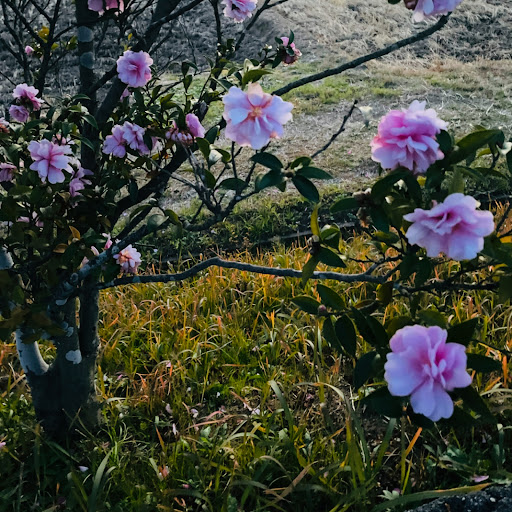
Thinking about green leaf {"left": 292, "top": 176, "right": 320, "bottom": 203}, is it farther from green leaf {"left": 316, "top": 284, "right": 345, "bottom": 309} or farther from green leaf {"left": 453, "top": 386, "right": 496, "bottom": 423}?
green leaf {"left": 453, "top": 386, "right": 496, "bottom": 423}

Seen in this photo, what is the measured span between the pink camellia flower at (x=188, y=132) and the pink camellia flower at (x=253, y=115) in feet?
1.35

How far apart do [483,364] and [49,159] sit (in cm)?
98

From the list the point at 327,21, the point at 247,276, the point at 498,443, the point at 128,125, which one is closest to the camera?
the point at 128,125

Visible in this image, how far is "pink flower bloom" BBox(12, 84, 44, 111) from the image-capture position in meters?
1.47

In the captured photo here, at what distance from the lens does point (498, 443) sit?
1.67 m

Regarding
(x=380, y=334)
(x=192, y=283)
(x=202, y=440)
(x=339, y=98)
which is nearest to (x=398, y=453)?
(x=202, y=440)

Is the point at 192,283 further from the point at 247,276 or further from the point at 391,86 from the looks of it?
the point at 391,86

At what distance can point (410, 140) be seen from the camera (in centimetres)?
90

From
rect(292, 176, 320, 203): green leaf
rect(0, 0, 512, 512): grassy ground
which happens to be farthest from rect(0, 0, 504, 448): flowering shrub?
rect(0, 0, 512, 512): grassy ground

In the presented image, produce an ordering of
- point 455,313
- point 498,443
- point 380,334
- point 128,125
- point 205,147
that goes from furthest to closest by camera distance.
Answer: point 455,313 < point 498,443 < point 128,125 < point 205,147 < point 380,334

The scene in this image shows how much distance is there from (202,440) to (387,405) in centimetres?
94

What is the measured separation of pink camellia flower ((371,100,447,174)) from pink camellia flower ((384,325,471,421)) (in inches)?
10.9

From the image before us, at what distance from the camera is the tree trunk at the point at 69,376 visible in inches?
66.2

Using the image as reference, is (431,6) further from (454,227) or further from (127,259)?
(127,259)
